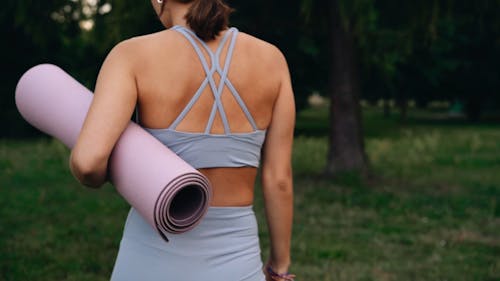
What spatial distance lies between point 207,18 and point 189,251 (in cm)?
60

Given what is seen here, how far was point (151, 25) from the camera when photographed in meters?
14.4

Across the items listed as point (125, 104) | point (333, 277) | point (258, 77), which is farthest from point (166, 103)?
point (333, 277)

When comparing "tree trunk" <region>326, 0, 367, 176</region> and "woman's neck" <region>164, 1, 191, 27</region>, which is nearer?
"woman's neck" <region>164, 1, 191, 27</region>

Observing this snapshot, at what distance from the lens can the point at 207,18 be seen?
1.92 metres

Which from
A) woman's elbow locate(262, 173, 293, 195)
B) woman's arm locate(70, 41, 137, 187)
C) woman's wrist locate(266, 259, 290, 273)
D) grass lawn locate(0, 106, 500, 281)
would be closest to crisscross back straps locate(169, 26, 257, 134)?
woman's arm locate(70, 41, 137, 187)

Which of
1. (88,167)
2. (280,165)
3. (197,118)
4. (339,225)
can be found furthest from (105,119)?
(339,225)

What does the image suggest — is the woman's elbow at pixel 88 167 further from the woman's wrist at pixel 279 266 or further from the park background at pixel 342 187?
the park background at pixel 342 187

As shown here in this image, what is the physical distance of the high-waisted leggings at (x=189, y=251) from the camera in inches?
77.1

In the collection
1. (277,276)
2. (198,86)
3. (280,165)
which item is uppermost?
(198,86)

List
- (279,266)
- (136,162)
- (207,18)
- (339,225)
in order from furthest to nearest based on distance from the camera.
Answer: (339,225), (279,266), (207,18), (136,162)

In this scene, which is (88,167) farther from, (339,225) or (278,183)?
(339,225)

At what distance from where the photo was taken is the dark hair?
1927 mm

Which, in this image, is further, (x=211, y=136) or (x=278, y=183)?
(x=278, y=183)

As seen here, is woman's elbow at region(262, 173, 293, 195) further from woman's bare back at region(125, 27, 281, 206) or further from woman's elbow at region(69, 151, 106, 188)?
woman's elbow at region(69, 151, 106, 188)
